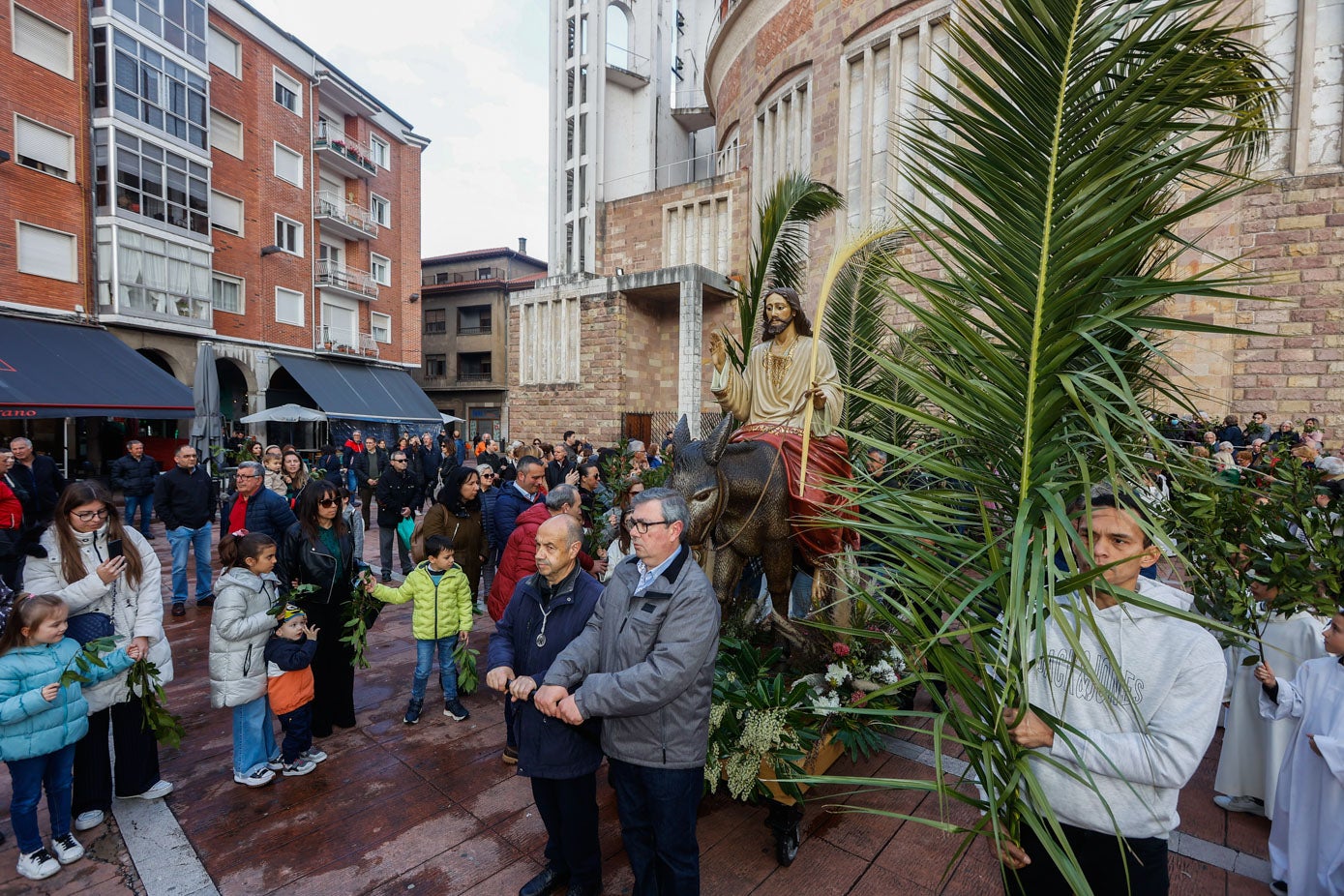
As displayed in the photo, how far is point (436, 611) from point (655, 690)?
2.80 metres

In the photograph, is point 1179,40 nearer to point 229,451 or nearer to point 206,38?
point 229,451

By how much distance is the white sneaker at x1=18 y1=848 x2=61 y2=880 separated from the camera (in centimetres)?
295

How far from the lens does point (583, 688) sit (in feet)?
7.91

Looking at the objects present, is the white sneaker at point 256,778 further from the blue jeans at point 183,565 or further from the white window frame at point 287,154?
the white window frame at point 287,154

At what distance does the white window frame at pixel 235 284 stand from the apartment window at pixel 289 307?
1277mm

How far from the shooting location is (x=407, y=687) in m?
5.22

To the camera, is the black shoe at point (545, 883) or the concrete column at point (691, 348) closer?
the black shoe at point (545, 883)

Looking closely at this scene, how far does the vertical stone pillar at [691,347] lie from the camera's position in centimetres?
1884

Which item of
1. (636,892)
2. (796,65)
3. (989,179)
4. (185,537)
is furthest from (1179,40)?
(796,65)

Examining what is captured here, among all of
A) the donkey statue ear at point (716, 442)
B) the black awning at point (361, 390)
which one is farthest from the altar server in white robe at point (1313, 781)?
the black awning at point (361, 390)

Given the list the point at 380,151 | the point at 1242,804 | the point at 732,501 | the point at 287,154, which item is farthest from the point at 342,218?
the point at 1242,804

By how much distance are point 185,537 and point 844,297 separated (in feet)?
26.4

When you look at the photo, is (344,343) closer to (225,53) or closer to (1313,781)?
(225,53)

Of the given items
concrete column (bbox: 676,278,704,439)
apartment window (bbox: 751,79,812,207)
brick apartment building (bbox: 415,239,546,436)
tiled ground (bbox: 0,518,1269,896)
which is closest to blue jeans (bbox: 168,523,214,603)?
tiled ground (bbox: 0,518,1269,896)
